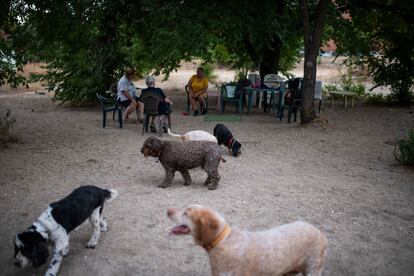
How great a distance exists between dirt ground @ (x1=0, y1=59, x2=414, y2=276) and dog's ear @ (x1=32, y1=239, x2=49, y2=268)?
43 cm

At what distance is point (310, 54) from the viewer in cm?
1087

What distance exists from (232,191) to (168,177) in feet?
3.13

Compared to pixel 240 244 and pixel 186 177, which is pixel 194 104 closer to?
pixel 186 177

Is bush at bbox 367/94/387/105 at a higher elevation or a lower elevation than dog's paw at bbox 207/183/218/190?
higher

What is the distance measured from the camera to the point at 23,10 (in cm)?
911

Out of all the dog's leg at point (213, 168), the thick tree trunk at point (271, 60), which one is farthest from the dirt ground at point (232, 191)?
the thick tree trunk at point (271, 60)

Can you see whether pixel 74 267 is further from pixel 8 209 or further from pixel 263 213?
pixel 263 213

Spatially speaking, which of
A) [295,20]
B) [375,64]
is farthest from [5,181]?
[375,64]

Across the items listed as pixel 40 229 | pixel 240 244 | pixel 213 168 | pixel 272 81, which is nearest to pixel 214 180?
pixel 213 168

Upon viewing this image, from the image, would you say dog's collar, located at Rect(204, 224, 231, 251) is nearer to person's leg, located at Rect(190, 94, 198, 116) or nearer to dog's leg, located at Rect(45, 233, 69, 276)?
dog's leg, located at Rect(45, 233, 69, 276)

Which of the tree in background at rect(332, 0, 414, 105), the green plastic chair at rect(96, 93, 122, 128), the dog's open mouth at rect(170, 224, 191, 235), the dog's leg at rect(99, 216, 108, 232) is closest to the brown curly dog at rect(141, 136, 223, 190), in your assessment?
the dog's leg at rect(99, 216, 108, 232)

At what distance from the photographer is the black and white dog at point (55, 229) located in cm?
372

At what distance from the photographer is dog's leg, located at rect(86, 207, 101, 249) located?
453 cm

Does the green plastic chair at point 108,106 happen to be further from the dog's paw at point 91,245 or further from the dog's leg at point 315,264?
the dog's leg at point 315,264
